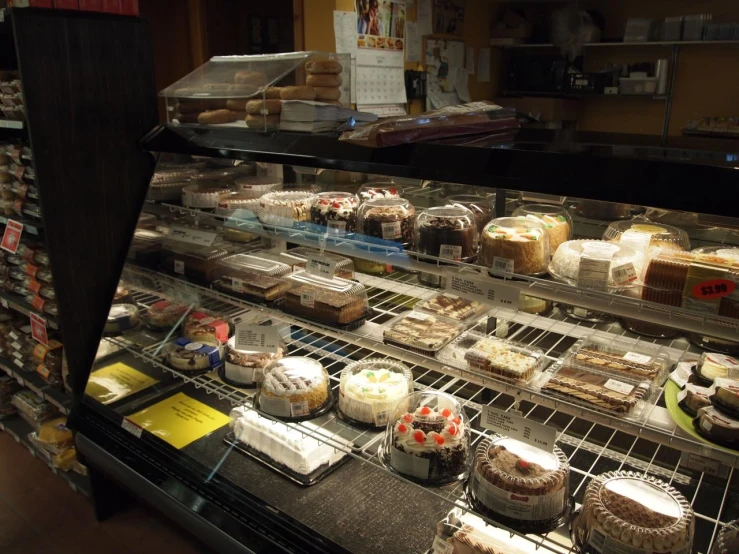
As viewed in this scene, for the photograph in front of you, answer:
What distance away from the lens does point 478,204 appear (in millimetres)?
1944

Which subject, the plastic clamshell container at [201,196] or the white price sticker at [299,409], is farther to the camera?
the plastic clamshell container at [201,196]

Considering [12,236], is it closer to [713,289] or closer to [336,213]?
[336,213]

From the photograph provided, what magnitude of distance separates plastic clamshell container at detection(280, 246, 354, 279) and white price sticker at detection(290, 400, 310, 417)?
18.7 inches

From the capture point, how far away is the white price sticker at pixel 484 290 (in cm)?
151

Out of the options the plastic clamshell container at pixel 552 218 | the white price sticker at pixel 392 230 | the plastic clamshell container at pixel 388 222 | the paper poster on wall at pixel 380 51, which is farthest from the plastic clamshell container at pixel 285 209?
the paper poster on wall at pixel 380 51

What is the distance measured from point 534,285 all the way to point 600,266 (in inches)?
6.4

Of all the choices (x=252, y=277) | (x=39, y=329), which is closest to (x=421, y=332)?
(x=252, y=277)

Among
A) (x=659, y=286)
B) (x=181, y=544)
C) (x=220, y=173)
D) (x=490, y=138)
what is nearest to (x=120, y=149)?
(x=220, y=173)

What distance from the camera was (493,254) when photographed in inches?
63.2

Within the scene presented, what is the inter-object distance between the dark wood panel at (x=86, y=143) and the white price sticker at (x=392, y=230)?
122cm

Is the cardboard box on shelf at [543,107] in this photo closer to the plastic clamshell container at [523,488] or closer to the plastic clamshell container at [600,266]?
the plastic clamshell container at [600,266]

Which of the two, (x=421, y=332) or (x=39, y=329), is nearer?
(x=421, y=332)

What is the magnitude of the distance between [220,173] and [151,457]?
3.93ft

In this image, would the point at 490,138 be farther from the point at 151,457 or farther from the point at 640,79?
the point at 640,79
